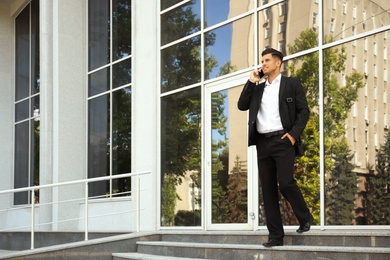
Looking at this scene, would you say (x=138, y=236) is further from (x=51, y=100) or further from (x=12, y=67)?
(x=12, y=67)

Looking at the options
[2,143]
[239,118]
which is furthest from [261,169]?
[2,143]

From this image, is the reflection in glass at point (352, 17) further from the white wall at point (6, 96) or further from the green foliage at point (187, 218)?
the white wall at point (6, 96)

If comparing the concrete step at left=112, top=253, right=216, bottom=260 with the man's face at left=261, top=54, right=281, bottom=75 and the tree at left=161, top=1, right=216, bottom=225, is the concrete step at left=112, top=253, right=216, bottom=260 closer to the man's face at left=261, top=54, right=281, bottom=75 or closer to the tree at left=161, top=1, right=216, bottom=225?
the tree at left=161, top=1, right=216, bottom=225

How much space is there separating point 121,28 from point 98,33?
43.2 inches

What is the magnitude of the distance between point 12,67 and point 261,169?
13.8m

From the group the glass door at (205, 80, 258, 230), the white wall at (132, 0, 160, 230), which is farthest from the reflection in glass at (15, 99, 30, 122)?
the glass door at (205, 80, 258, 230)

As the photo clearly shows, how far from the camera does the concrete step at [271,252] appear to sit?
5337 millimetres

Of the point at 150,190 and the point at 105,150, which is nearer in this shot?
the point at 150,190

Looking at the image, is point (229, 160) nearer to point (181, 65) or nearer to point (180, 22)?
point (181, 65)

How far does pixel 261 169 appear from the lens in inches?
236

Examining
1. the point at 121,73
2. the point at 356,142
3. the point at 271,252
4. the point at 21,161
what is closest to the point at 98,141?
the point at 121,73

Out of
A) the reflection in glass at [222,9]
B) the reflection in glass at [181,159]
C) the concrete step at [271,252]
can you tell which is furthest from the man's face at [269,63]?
the reflection in glass at [181,159]

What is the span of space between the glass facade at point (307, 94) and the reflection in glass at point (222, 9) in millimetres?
15

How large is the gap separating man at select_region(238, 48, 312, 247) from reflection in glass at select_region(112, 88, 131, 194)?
6175mm
